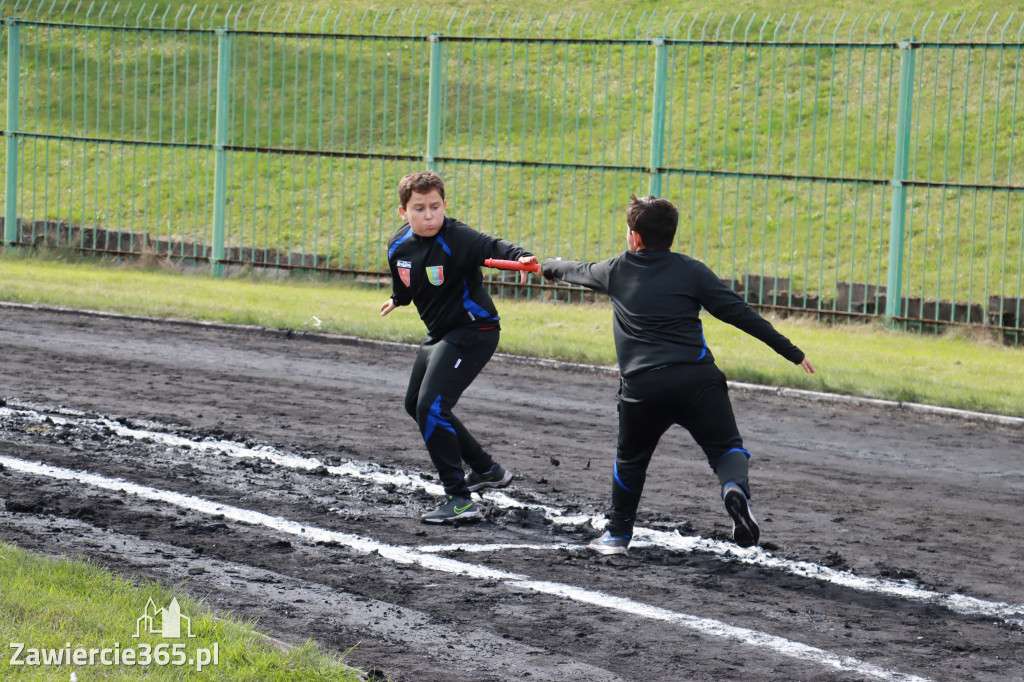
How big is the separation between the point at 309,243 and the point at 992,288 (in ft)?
33.4

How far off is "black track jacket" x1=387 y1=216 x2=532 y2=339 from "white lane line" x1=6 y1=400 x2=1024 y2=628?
0.95 meters

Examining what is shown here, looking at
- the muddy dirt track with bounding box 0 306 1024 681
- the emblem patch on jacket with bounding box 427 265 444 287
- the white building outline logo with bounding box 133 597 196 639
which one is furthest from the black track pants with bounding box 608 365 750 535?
the white building outline logo with bounding box 133 597 196 639

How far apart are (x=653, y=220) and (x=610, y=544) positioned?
1.41 metres

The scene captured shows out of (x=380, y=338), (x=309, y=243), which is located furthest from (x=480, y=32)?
(x=380, y=338)

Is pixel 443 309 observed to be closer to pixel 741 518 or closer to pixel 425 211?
pixel 425 211

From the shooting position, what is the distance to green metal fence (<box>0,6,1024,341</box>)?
14.8 metres

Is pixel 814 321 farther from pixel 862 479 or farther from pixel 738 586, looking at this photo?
pixel 738 586

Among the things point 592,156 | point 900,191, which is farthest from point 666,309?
point 592,156

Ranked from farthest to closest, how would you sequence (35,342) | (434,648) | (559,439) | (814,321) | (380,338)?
1. (814,321)
2. (380,338)
3. (35,342)
4. (559,439)
5. (434,648)

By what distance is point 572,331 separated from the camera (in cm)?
1323

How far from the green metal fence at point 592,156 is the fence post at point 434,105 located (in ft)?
0.12

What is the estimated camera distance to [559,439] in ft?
27.3

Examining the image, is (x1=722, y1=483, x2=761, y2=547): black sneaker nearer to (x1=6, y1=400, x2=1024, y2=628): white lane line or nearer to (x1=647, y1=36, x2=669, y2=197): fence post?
(x1=6, y1=400, x2=1024, y2=628): white lane line

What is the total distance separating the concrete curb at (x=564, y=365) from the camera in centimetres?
970
